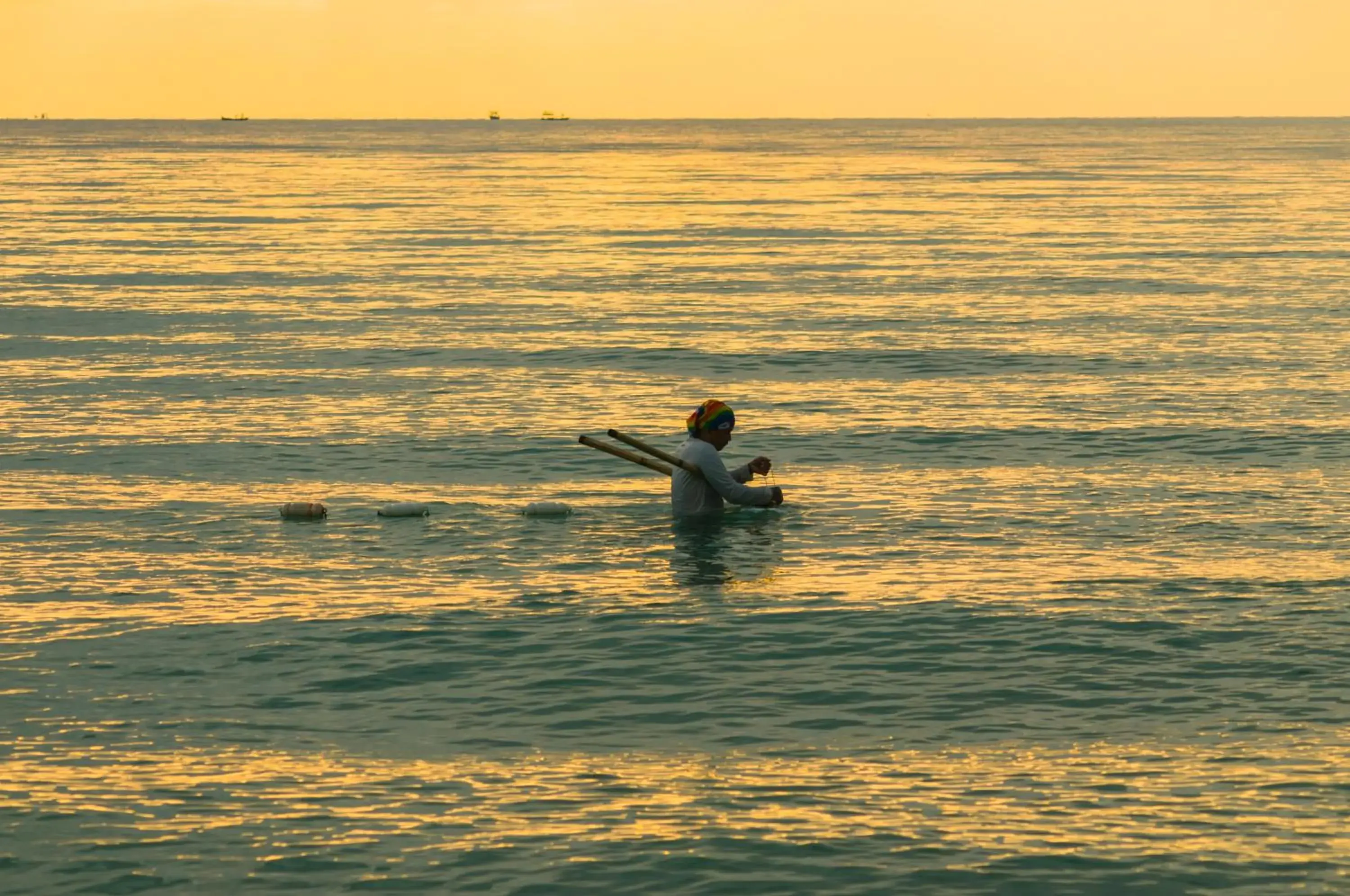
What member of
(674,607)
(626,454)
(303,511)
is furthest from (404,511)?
(674,607)

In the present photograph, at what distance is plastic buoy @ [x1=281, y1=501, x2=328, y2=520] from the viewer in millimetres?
22859

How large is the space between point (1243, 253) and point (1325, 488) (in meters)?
41.4

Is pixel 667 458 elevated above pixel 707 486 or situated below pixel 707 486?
above

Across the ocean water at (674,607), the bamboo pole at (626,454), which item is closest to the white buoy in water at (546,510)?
the ocean water at (674,607)

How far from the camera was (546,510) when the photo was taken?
23.2 m

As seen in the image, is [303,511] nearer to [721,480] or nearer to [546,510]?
[546,510]

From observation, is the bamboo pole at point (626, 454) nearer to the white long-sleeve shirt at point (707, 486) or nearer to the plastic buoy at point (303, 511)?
the white long-sleeve shirt at point (707, 486)

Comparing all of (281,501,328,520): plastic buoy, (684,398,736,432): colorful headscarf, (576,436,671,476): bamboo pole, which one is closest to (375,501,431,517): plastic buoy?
(281,501,328,520): plastic buoy

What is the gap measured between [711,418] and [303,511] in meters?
4.76

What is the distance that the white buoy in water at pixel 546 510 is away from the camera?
76.1 ft

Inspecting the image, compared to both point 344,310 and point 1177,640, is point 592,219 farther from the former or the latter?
point 1177,640

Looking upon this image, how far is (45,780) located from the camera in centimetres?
1416

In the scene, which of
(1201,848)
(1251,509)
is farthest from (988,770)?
(1251,509)

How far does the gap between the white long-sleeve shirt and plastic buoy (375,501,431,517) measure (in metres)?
2.89
